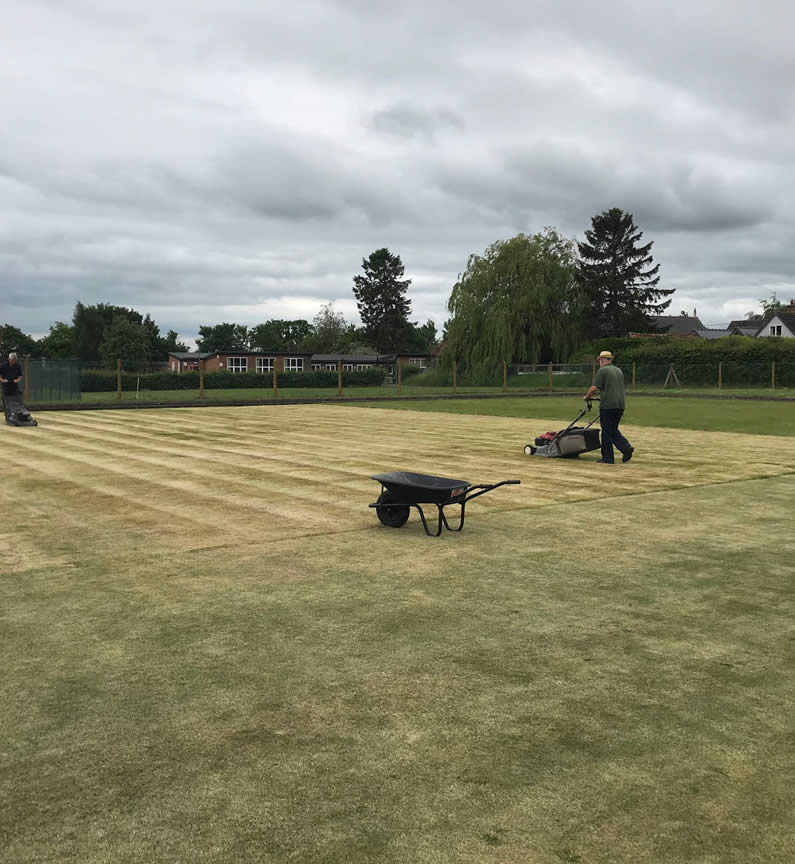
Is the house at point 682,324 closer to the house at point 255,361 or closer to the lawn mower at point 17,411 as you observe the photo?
the house at point 255,361

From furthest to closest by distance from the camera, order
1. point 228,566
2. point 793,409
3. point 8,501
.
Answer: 1. point 793,409
2. point 8,501
3. point 228,566

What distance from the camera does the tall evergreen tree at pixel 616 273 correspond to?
243 ft

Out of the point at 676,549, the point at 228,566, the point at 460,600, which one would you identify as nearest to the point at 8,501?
the point at 228,566

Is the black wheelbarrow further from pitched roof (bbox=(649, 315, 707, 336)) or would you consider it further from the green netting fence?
pitched roof (bbox=(649, 315, 707, 336))

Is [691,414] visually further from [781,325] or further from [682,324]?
[682,324]

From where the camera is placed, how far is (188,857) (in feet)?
8.41

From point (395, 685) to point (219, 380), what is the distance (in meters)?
58.6

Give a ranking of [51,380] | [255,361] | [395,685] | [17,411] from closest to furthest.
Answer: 1. [395,685]
2. [17,411]
3. [51,380]
4. [255,361]

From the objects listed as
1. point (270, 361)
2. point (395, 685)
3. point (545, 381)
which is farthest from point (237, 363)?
point (395, 685)

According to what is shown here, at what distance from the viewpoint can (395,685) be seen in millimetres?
3877

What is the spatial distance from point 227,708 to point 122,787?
688mm

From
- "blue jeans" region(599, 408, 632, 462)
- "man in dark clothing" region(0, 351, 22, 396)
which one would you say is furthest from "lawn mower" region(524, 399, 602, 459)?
"man in dark clothing" region(0, 351, 22, 396)

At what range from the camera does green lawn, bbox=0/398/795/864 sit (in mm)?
2727

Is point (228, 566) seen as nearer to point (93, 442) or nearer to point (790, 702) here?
point (790, 702)
